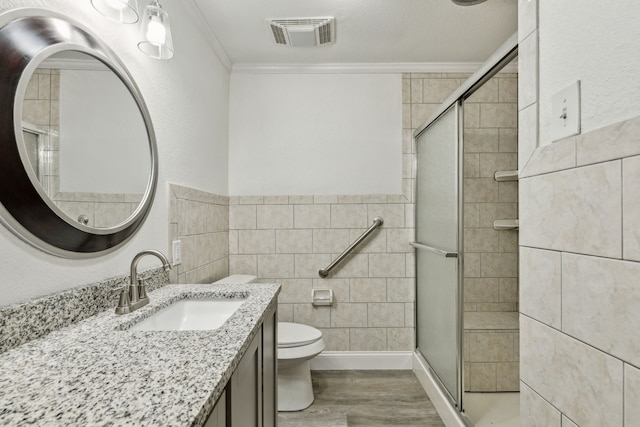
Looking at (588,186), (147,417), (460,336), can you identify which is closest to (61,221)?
(147,417)

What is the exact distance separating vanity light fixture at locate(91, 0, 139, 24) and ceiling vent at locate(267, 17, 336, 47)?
3.53ft

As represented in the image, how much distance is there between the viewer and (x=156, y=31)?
1.18 meters

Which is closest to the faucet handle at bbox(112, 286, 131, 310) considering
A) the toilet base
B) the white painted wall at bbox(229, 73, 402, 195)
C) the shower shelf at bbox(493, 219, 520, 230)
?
the toilet base

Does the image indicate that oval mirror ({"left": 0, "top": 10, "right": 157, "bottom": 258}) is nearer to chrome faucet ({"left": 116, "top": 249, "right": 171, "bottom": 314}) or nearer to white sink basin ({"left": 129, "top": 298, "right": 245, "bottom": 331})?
A: chrome faucet ({"left": 116, "top": 249, "right": 171, "bottom": 314})

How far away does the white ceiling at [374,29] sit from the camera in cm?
186

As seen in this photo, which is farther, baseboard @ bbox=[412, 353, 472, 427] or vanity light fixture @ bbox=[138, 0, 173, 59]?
baseboard @ bbox=[412, 353, 472, 427]

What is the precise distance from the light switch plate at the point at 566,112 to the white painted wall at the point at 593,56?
15mm

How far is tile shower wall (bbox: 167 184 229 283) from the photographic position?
163 centimetres

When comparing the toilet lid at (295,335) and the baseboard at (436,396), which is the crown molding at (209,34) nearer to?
the toilet lid at (295,335)

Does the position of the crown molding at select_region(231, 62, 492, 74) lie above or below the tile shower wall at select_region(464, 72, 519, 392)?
above

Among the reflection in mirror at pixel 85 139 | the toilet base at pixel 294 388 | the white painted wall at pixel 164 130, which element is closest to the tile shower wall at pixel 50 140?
the reflection in mirror at pixel 85 139

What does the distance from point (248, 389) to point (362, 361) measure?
177 cm

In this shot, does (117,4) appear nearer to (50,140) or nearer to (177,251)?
(50,140)

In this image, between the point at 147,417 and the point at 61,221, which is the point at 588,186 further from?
the point at 61,221
